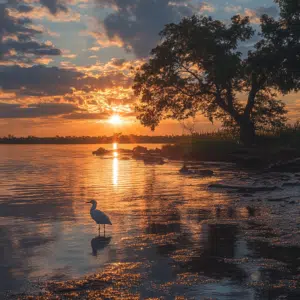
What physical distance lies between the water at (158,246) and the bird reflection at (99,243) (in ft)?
0.09

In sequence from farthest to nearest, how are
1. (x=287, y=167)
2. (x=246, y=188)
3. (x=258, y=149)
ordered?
(x=258, y=149) → (x=287, y=167) → (x=246, y=188)

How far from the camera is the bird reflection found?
1168 centimetres

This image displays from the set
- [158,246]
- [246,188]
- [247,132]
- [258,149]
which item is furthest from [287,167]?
[158,246]

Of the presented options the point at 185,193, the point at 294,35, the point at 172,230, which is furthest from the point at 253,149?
the point at 172,230

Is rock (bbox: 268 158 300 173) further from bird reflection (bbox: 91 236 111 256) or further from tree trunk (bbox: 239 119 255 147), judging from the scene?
bird reflection (bbox: 91 236 111 256)

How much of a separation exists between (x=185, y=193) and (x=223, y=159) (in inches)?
1232

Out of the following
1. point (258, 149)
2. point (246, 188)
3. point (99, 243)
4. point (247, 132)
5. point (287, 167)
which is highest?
point (247, 132)

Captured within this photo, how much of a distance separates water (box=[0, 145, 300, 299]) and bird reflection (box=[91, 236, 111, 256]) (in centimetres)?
3

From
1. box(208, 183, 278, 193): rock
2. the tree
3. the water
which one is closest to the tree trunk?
the tree

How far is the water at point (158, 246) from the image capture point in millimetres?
8836

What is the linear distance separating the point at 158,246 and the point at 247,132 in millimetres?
41832

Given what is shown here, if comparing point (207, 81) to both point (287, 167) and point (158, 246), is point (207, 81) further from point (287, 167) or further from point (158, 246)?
point (158, 246)

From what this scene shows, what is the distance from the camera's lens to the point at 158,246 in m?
11.9

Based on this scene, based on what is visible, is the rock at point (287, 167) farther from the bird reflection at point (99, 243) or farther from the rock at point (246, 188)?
the bird reflection at point (99, 243)
